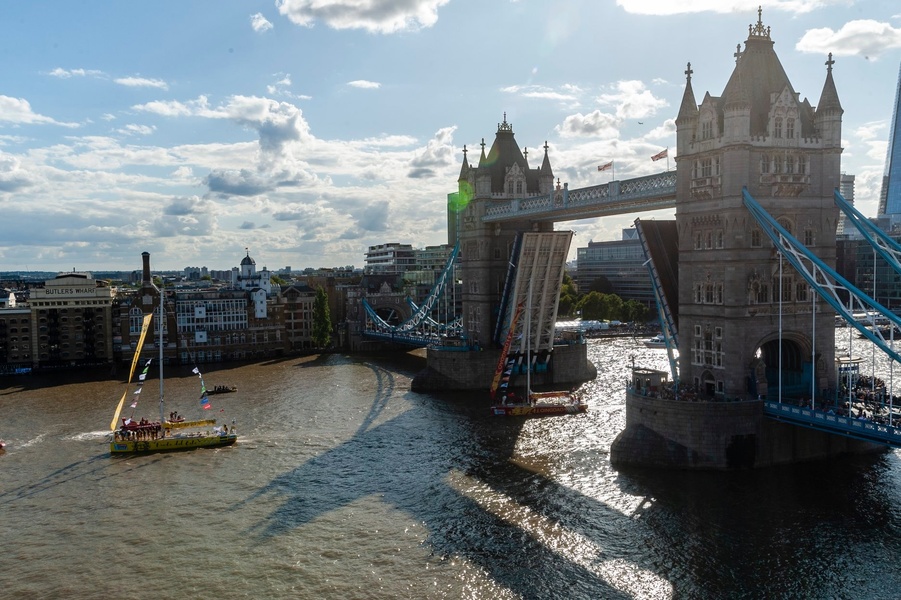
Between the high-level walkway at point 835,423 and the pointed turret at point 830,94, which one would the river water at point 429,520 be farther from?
the pointed turret at point 830,94

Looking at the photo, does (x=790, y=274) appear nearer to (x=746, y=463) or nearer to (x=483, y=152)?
(x=746, y=463)

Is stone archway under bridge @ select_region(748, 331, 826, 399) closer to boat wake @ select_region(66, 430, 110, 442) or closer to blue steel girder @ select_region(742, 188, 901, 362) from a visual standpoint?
blue steel girder @ select_region(742, 188, 901, 362)

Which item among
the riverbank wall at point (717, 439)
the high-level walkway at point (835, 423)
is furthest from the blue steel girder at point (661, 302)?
the high-level walkway at point (835, 423)

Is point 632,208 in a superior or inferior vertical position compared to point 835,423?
superior

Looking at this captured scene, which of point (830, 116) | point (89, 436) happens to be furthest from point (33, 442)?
point (830, 116)

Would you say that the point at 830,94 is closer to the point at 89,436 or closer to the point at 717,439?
the point at 717,439

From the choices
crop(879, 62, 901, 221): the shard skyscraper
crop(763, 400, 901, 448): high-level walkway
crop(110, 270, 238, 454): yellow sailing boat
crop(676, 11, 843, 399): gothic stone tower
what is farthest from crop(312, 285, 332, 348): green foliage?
crop(879, 62, 901, 221): the shard skyscraper

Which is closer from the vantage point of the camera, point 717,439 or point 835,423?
point 835,423
